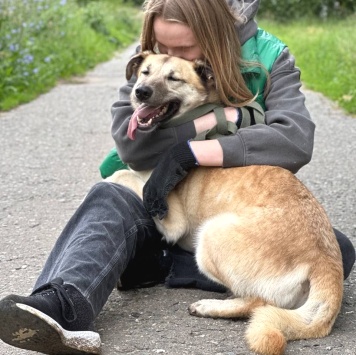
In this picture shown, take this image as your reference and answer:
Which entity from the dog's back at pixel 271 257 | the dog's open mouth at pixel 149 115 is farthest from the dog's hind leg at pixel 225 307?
the dog's open mouth at pixel 149 115

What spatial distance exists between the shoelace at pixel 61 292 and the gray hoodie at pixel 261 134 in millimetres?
978

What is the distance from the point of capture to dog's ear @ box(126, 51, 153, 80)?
402cm

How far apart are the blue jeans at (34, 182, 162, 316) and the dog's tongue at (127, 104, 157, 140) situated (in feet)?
0.91

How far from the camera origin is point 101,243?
3318 mm

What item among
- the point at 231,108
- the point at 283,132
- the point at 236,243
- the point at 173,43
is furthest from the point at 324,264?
the point at 173,43

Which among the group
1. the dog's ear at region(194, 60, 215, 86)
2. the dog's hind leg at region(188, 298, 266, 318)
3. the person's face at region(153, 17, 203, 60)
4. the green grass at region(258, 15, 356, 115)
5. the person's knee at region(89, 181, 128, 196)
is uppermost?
the person's face at region(153, 17, 203, 60)

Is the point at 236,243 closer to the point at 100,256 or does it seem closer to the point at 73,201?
the point at 100,256

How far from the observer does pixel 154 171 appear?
12.1 feet

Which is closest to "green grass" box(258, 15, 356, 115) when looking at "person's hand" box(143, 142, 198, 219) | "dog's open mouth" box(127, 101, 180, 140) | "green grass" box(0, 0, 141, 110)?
"green grass" box(0, 0, 141, 110)

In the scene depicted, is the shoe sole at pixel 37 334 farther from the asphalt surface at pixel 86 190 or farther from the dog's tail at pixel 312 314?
the dog's tail at pixel 312 314

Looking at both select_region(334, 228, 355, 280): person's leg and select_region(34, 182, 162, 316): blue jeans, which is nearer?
select_region(34, 182, 162, 316): blue jeans

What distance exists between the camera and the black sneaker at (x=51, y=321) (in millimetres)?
2805

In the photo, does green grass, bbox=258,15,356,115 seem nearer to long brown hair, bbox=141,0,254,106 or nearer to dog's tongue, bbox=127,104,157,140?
long brown hair, bbox=141,0,254,106

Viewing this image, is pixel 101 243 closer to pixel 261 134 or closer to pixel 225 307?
pixel 225 307
